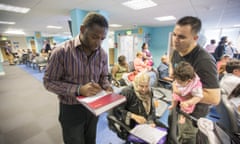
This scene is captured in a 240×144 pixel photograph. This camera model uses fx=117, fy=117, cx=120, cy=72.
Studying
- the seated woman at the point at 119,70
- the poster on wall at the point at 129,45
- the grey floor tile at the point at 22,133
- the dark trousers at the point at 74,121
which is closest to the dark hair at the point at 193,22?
the dark trousers at the point at 74,121

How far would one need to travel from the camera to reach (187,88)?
1119 mm

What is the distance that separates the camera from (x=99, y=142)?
1815mm

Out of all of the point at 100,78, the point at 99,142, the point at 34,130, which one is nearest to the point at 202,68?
the point at 100,78

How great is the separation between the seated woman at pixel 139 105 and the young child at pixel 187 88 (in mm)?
339

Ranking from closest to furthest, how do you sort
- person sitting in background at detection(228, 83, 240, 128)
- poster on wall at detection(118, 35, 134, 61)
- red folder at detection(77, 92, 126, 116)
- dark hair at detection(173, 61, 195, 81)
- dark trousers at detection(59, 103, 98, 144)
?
red folder at detection(77, 92, 126, 116) → dark trousers at detection(59, 103, 98, 144) → dark hair at detection(173, 61, 195, 81) → person sitting in background at detection(228, 83, 240, 128) → poster on wall at detection(118, 35, 134, 61)

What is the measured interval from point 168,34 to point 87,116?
23.7ft

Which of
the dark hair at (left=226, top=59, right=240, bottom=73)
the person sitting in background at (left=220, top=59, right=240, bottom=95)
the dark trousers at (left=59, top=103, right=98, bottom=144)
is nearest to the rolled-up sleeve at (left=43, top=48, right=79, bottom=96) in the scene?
the dark trousers at (left=59, top=103, right=98, bottom=144)

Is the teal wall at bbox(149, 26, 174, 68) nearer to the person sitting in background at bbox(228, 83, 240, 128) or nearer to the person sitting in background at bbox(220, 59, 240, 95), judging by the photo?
the person sitting in background at bbox(220, 59, 240, 95)

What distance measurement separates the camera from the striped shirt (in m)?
0.81

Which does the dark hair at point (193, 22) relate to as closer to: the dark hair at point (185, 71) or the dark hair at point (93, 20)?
the dark hair at point (185, 71)

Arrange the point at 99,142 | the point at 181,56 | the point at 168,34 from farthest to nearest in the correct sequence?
A: the point at 168,34
the point at 99,142
the point at 181,56

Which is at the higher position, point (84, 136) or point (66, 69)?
point (66, 69)

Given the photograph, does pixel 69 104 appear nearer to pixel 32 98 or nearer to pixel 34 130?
pixel 34 130

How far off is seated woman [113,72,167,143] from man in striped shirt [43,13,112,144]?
49cm
